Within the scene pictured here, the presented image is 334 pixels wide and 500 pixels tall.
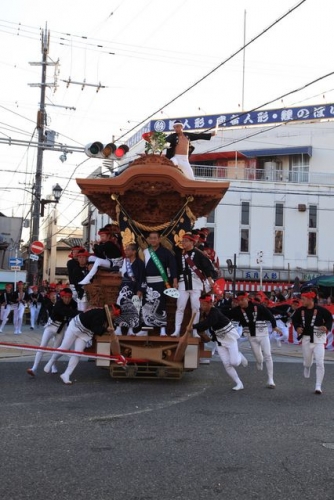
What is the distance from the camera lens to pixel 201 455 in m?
5.59

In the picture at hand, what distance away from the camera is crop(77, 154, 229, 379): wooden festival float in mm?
9516

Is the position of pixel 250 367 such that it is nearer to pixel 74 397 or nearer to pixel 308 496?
pixel 74 397

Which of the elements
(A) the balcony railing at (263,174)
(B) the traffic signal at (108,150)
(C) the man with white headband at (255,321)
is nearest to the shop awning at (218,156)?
(A) the balcony railing at (263,174)

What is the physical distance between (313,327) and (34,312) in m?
15.4

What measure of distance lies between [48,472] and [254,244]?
116 feet

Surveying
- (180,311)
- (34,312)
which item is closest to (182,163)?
(180,311)

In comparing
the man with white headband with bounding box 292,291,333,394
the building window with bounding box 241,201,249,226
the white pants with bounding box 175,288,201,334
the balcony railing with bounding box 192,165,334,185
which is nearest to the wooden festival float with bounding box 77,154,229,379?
the white pants with bounding box 175,288,201,334

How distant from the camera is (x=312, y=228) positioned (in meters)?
40.0

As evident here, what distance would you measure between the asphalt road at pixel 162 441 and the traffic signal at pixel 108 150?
829 centimetres

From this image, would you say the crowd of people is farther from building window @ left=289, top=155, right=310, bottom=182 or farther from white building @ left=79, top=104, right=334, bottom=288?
building window @ left=289, top=155, right=310, bottom=182

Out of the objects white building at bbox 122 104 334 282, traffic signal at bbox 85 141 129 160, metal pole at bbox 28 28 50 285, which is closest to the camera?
traffic signal at bbox 85 141 129 160

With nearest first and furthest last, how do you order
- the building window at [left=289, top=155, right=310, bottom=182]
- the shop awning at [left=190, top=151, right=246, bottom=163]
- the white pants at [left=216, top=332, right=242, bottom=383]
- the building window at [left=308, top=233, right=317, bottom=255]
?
the white pants at [left=216, top=332, right=242, bottom=383], the building window at [left=308, top=233, right=317, bottom=255], the building window at [left=289, top=155, right=310, bottom=182], the shop awning at [left=190, top=151, right=246, bottom=163]

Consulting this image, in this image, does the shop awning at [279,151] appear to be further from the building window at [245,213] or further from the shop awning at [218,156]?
the building window at [245,213]

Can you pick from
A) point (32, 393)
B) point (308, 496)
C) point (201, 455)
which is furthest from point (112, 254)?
point (308, 496)
